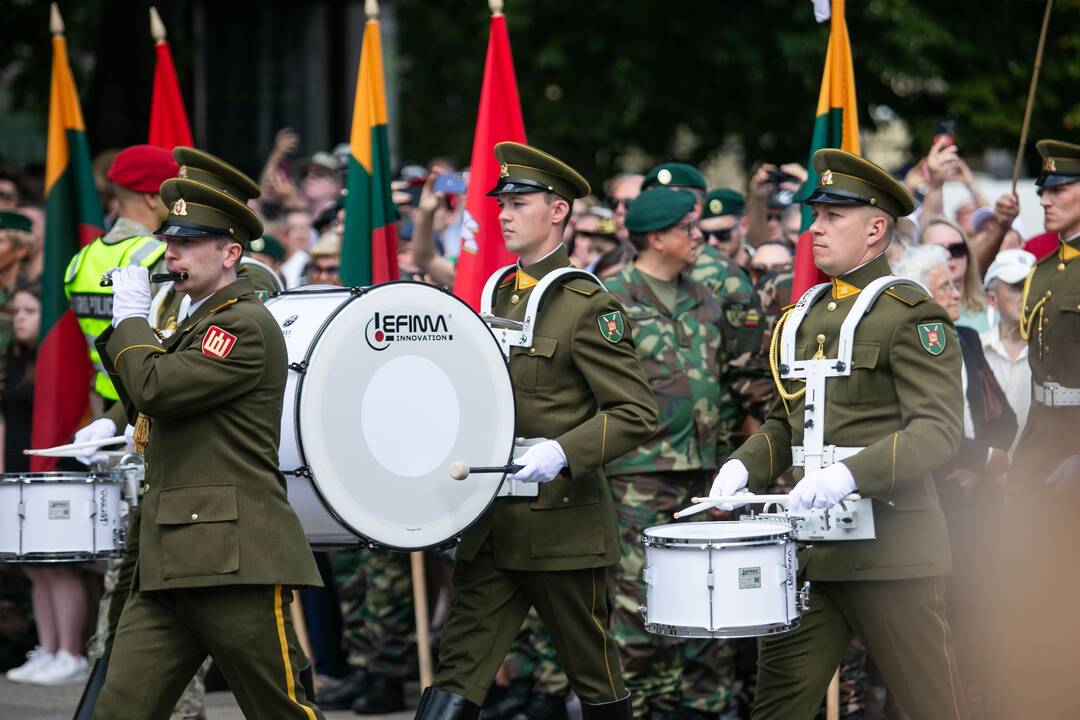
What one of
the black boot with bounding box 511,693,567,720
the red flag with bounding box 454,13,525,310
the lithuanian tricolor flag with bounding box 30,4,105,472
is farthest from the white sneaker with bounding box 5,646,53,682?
the red flag with bounding box 454,13,525,310

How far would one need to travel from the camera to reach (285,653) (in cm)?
564

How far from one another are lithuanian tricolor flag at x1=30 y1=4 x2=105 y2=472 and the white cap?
432 cm

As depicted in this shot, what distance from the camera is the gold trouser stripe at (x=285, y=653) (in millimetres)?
5641

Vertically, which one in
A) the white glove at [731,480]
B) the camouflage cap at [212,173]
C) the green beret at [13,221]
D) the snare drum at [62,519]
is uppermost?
the green beret at [13,221]

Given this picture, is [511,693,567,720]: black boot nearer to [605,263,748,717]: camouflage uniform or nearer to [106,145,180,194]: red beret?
[605,263,748,717]: camouflage uniform

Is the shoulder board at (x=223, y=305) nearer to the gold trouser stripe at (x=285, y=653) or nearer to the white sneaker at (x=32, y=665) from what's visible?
the gold trouser stripe at (x=285, y=653)

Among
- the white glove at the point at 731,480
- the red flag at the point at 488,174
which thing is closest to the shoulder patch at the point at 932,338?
the white glove at the point at 731,480

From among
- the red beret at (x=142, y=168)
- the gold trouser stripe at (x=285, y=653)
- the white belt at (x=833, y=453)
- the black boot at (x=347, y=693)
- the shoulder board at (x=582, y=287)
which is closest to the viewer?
the gold trouser stripe at (x=285, y=653)

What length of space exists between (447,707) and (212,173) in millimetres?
1976

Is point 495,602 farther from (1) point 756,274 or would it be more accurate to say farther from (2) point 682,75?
(2) point 682,75

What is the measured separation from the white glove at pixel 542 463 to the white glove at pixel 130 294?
133 centimetres

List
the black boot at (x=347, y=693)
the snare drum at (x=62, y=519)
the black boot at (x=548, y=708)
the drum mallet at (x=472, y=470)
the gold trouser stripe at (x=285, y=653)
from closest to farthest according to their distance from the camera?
the gold trouser stripe at (x=285, y=653) < the drum mallet at (x=472, y=470) < the snare drum at (x=62, y=519) < the black boot at (x=548, y=708) < the black boot at (x=347, y=693)

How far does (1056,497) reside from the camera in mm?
7281

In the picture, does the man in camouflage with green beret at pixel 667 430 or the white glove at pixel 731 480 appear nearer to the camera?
the white glove at pixel 731 480
